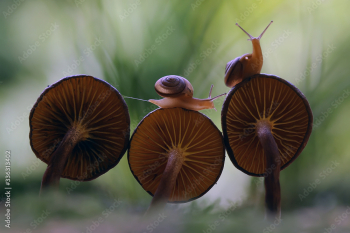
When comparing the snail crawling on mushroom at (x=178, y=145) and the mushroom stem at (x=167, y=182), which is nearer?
Answer: the mushroom stem at (x=167, y=182)

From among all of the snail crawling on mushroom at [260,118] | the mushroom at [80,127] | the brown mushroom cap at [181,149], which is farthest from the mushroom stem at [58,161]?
the snail crawling on mushroom at [260,118]

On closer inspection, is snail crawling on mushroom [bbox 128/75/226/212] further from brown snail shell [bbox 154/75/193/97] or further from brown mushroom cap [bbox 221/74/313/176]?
brown mushroom cap [bbox 221/74/313/176]

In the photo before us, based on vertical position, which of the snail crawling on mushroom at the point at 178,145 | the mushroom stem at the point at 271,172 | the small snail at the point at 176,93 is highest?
the small snail at the point at 176,93

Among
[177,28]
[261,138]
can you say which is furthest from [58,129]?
[177,28]

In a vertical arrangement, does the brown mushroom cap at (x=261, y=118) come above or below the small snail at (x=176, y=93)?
below

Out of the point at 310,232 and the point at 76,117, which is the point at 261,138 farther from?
the point at 76,117

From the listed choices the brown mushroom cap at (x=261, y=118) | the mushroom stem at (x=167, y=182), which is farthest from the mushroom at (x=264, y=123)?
the mushroom stem at (x=167, y=182)

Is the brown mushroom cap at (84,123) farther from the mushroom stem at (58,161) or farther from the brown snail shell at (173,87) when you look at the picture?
the brown snail shell at (173,87)

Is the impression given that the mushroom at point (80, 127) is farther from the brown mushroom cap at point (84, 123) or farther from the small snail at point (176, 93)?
the small snail at point (176, 93)
